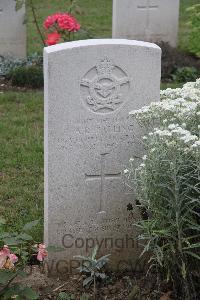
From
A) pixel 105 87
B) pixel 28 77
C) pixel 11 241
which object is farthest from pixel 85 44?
pixel 28 77

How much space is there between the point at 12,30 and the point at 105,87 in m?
5.59

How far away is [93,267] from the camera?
406cm

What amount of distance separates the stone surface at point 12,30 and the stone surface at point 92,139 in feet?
17.7

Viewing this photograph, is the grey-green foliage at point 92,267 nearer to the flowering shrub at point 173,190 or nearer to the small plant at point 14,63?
the flowering shrub at point 173,190

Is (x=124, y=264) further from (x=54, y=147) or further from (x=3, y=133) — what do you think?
(x=3, y=133)

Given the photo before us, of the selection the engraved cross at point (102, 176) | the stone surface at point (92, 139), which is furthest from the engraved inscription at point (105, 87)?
the engraved cross at point (102, 176)

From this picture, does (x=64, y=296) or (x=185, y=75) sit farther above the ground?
(x=185, y=75)

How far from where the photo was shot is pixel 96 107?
160 inches

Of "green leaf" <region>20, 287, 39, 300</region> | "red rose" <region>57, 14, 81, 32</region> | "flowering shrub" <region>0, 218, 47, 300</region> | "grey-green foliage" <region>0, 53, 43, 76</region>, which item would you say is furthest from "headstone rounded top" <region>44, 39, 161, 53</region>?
"grey-green foliage" <region>0, 53, 43, 76</region>

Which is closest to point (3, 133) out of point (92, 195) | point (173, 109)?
point (92, 195)

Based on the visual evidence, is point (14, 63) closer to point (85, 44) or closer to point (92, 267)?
point (85, 44)

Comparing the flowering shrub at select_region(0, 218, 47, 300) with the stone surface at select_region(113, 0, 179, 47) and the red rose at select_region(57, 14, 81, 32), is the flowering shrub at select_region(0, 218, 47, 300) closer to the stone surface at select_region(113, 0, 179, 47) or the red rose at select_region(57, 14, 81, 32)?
the red rose at select_region(57, 14, 81, 32)

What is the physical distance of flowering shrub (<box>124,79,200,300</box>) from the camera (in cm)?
352

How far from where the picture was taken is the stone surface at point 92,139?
3961mm
